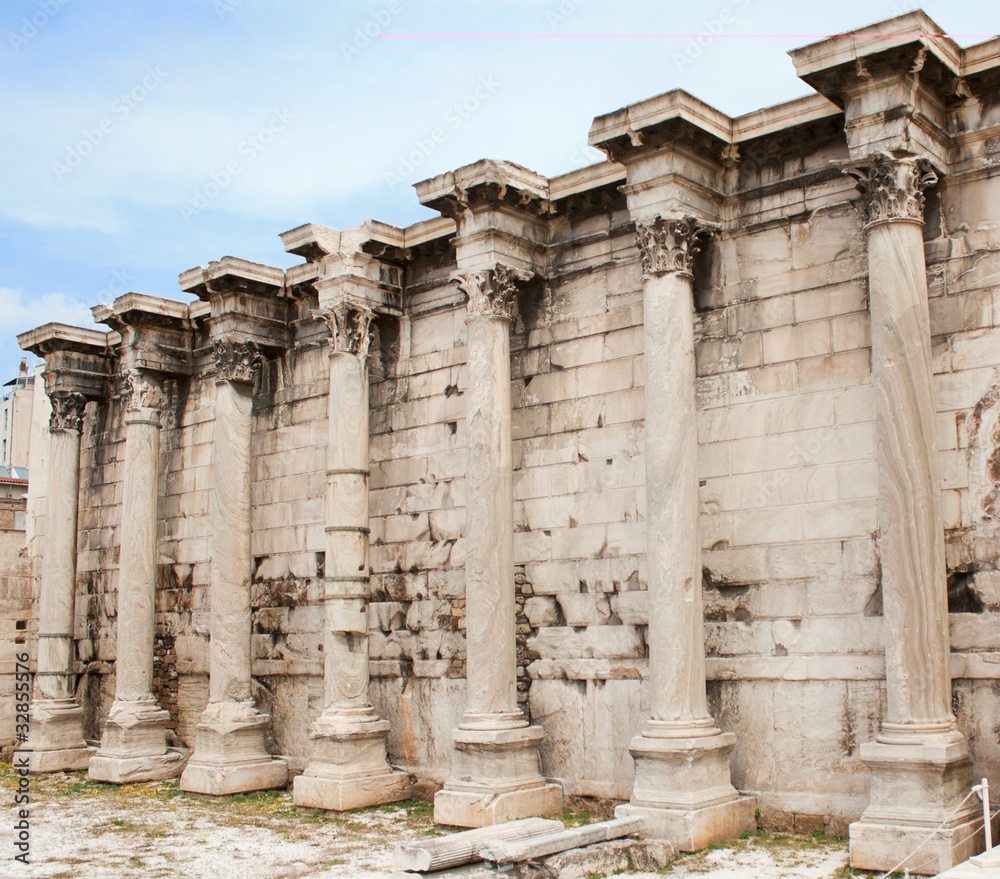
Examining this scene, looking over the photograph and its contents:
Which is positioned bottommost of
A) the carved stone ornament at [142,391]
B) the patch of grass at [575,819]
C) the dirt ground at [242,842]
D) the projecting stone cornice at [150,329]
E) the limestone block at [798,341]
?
the dirt ground at [242,842]

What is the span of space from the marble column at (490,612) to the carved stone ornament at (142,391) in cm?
568

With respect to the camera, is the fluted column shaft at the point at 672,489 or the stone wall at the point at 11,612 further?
the stone wall at the point at 11,612

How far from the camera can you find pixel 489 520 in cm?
1057

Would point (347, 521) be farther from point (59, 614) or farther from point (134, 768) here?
point (59, 614)

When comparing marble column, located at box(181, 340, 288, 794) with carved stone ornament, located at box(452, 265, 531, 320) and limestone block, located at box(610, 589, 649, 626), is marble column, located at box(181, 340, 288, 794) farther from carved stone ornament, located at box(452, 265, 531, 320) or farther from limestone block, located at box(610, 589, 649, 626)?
limestone block, located at box(610, 589, 649, 626)

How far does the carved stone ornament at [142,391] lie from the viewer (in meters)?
14.7

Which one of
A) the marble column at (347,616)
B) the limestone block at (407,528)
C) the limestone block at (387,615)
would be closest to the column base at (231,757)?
the marble column at (347,616)

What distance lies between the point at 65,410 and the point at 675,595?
1035 cm

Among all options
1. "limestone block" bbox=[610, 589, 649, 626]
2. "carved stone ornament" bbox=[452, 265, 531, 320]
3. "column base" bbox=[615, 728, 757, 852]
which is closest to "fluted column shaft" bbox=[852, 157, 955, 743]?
"column base" bbox=[615, 728, 757, 852]

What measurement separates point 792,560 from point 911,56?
3.99 m

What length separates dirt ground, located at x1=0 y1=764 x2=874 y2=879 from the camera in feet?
27.3

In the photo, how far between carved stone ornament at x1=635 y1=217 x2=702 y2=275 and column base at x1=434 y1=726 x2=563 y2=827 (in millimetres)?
4376

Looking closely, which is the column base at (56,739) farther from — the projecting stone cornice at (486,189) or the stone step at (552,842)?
the stone step at (552,842)

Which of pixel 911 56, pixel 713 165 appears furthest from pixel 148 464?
pixel 911 56
